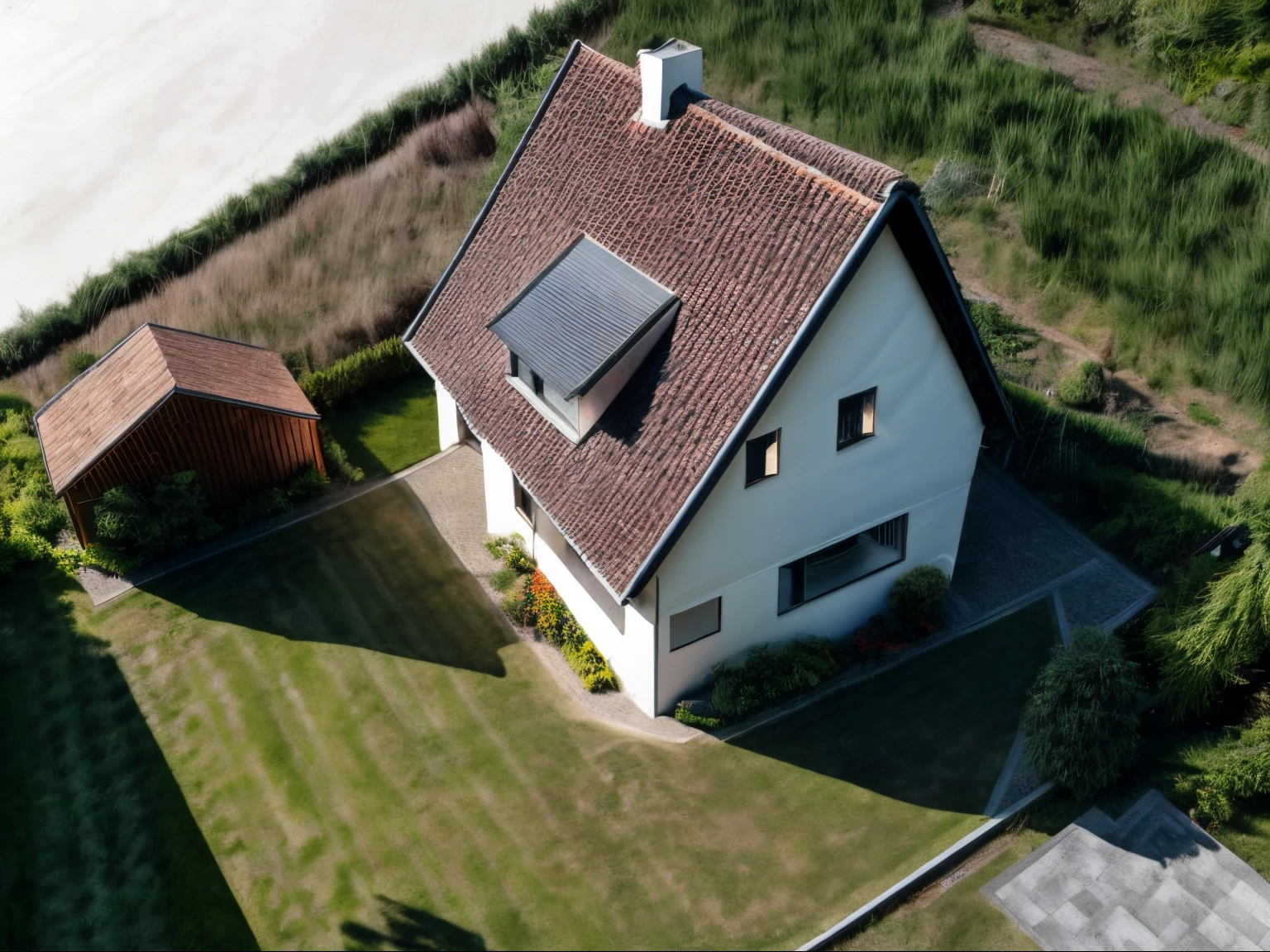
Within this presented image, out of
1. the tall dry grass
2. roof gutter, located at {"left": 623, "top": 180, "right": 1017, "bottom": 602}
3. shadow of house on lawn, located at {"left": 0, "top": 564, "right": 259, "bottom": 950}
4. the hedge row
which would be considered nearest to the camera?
roof gutter, located at {"left": 623, "top": 180, "right": 1017, "bottom": 602}

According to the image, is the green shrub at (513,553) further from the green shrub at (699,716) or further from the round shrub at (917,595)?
the round shrub at (917,595)

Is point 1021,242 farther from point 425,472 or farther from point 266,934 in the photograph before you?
point 266,934

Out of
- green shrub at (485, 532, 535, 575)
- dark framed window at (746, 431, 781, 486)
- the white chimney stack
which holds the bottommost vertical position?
green shrub at (485, 532, 535, 575)

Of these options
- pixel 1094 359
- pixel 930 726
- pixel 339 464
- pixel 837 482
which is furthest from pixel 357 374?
pixel 1094 359

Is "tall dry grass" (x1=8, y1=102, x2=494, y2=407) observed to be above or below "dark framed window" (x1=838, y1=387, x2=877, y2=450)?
below

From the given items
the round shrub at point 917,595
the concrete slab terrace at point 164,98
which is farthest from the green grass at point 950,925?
the concrete slab terrace at point 164,98

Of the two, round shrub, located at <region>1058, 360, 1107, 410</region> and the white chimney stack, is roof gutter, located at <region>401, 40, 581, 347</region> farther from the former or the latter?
round shrub, located at <region>1058, 360, 1107, 410</region>

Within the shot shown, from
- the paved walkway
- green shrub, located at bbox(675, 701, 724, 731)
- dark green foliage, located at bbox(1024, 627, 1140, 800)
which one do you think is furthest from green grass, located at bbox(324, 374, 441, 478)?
the paved walkway
